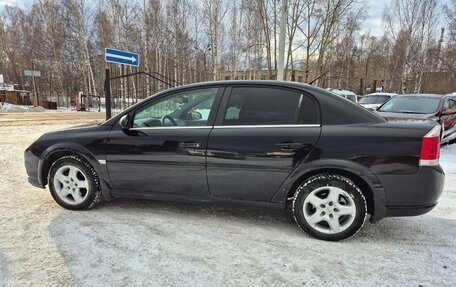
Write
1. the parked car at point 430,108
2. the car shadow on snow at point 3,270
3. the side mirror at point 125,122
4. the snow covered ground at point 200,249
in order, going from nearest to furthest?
the car shadow on snow at point 3,270, the snow covered ground at point 200,249, the side mirror at point 125,122, the parked car at point 430,108

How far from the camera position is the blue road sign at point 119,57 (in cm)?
818

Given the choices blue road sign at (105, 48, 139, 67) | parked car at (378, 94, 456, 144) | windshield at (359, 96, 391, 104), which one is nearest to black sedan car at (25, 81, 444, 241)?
blue road sign at (105, 48, 139, 67)

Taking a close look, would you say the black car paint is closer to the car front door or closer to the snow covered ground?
the car front door

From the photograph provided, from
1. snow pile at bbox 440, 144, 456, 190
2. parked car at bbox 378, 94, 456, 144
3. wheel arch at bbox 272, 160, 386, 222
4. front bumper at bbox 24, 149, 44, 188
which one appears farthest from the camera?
parked car at bbox 378, 94, 456, 144

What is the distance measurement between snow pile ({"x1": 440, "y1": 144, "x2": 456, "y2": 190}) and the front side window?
4.21 meters

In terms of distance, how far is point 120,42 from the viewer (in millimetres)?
26953

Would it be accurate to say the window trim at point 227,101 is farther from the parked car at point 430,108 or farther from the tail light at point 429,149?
the parked car at point 430,108

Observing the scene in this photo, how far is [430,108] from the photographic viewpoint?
26.8ft

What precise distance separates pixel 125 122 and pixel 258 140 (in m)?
1.52

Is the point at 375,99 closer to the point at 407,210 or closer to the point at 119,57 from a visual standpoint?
the point at 119,57

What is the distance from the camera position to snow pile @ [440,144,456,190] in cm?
543

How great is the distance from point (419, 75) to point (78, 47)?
3563 centimetres

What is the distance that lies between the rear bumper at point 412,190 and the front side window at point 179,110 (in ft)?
6.09

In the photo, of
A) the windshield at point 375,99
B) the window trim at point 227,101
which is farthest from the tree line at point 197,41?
the window trim at point 227,101
